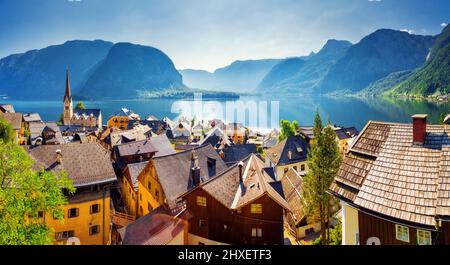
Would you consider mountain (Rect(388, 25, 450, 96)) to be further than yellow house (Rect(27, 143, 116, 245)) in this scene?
Yes

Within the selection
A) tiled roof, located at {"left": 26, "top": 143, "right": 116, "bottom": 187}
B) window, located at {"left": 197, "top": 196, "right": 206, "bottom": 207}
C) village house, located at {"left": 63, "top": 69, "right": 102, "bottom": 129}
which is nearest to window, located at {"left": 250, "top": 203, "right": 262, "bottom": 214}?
window, located at {"left": 197, "top": 196, "right": 206, "bottom": 207}

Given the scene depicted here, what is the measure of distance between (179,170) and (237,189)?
605cm

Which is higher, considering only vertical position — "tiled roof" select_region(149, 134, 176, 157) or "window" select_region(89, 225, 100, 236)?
"tiled roof" select_region(149, 134, 176, 157)

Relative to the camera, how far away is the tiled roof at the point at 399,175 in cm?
862

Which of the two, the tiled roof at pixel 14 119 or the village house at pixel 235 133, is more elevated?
the tiled roof at pixel 14 119

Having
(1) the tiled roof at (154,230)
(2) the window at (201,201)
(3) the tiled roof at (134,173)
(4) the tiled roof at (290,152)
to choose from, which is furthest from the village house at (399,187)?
(4) the tiled roof at (290,152)

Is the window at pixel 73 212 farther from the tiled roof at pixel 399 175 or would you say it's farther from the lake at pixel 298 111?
the lake at pixel 298 111

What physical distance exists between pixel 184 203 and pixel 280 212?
679 centimetres

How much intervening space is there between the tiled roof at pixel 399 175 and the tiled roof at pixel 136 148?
26159 mm

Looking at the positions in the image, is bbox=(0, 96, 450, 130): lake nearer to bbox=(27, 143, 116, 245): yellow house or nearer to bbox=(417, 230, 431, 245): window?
bbox=(27, 143, 116, 245): yellow house

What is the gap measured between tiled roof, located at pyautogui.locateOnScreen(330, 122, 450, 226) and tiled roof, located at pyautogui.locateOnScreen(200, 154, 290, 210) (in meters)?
5.45

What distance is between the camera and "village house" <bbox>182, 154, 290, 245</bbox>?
55.4 feet

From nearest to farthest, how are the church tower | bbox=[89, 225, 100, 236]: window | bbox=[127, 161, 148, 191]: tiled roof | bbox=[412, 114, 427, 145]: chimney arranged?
bbox=[412, 114, 427, 145]: chimney, bbox=[89, 225, 100, 236]: window, bbox=[127, 161, 148, 191]: tiled roof, the church tower
